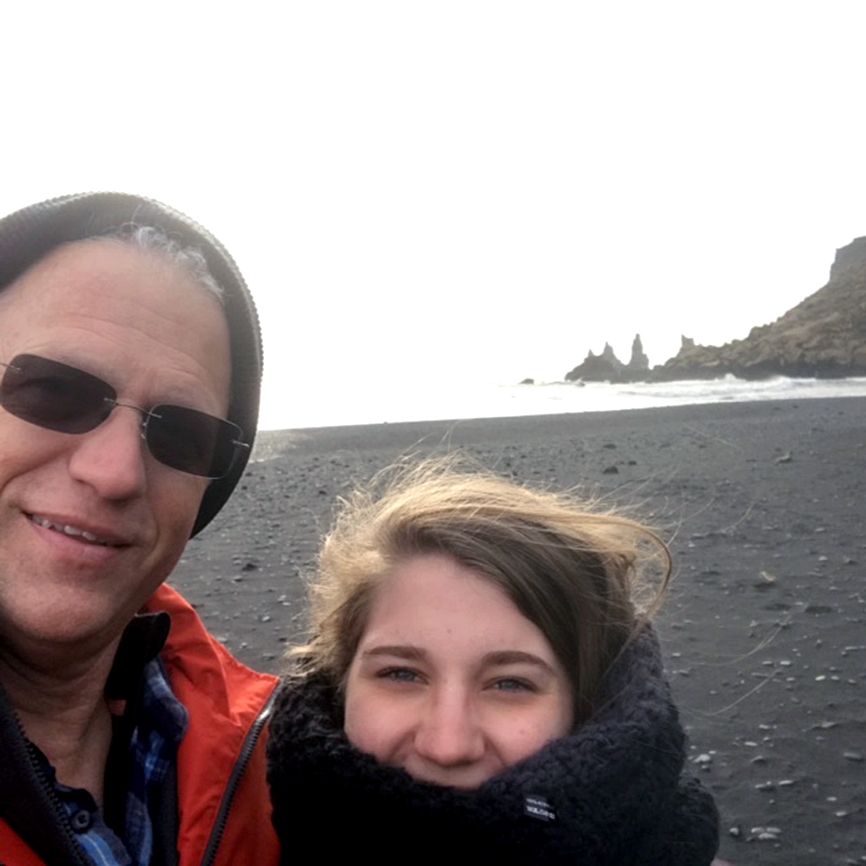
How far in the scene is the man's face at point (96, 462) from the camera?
6.47ft

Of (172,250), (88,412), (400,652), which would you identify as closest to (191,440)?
(88,412)

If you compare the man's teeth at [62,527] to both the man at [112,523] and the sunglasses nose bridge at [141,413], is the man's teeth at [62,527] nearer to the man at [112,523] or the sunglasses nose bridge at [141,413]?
the man at [112,523]

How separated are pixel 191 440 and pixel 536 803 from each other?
129cm

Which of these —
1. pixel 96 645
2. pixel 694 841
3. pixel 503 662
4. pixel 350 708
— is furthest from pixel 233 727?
pixel 694 841

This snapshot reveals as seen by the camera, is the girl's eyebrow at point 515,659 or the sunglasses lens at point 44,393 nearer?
the sunglasses lens at point 44,393

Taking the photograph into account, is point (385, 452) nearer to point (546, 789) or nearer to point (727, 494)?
point (727, 494)

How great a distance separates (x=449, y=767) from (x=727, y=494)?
1077cm

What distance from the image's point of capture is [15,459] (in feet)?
6.55

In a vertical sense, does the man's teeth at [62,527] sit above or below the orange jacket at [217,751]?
above

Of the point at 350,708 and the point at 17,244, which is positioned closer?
the point at 17,244

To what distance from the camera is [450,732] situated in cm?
216

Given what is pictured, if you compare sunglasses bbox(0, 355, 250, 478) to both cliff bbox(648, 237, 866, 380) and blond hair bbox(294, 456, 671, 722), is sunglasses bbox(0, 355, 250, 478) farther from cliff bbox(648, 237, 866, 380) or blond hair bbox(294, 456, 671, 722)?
cliff bbox(648, 237, 866, 380)

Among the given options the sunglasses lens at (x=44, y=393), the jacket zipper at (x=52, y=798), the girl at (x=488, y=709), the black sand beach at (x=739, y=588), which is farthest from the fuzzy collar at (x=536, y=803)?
the black sand beach at (x=739, y=588)

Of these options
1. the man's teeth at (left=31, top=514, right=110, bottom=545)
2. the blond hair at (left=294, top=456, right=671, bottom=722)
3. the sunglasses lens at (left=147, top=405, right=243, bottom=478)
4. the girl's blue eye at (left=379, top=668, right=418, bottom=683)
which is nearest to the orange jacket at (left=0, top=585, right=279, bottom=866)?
the blond hair at (left=294, top=456, right=671, bottom=722)
